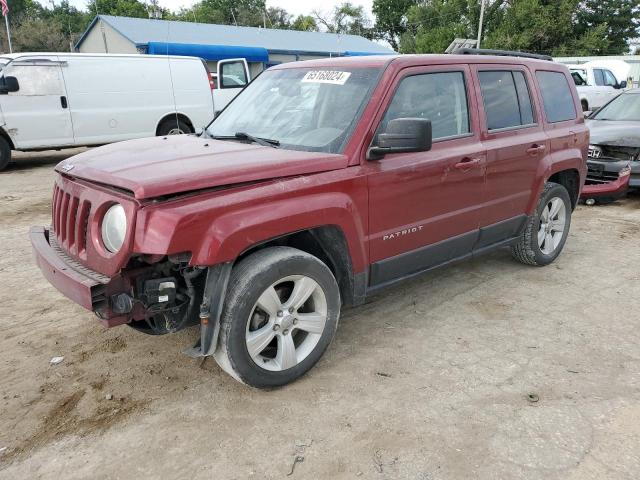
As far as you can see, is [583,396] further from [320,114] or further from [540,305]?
[320,114]

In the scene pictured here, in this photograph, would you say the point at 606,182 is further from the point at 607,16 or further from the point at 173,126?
the point at 607,16

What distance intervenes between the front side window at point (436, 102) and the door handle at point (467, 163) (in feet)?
0.66

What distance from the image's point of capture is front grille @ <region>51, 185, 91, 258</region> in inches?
110

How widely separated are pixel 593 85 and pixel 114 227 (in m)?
19.1

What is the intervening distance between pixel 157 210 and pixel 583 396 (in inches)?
101

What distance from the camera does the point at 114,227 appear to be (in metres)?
2.60

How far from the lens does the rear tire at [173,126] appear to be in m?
11.6

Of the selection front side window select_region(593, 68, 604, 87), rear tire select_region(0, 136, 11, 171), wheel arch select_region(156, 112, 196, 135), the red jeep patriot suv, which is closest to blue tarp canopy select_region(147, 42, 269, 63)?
wheel arch select_region(156, 112, 196, 135)

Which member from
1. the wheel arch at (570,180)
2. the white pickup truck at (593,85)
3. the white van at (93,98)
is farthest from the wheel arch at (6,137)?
the white pickup truck at (593,85)

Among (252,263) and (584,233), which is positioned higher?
(252,263)

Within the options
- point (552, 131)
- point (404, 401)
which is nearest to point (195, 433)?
point (404, 401)

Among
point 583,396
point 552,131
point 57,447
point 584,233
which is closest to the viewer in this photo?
point 57,447

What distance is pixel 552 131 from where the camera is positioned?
456 cm

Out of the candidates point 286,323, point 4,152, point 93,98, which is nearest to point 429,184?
point 286,323
